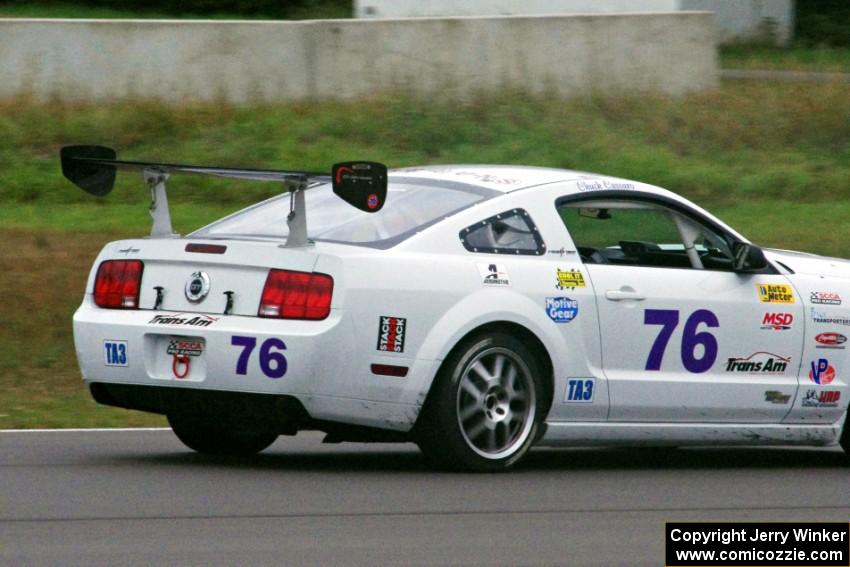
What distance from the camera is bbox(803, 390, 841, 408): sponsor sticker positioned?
28.8ft

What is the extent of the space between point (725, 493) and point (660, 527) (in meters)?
1.09

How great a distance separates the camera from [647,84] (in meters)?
23.1

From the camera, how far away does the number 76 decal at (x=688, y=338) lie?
831 centimetres

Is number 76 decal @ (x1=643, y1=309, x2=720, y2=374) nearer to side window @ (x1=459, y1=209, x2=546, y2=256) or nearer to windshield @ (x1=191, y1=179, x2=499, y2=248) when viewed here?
side window @ (x1=459, y1=209, x2=546, y2=256)

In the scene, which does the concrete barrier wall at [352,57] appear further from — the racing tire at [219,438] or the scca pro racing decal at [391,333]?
the scca pro racing decal at [391,333]

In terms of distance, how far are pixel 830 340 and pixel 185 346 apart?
342 centimetres

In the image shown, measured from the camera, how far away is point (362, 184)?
294 inches

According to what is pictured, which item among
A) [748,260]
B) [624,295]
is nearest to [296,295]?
[624,295]

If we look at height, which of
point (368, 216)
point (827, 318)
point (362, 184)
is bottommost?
point (827, 318)

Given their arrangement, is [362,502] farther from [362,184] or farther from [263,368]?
[362,184]

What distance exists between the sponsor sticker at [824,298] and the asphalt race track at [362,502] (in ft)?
2.85

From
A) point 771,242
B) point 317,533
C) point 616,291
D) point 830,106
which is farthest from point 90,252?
point 830,106

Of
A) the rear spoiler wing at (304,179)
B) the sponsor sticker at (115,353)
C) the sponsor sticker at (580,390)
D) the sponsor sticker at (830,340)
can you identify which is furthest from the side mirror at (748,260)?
the sponsor sticker at (115,353)

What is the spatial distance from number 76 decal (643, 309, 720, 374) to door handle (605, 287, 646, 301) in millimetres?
84
